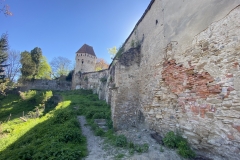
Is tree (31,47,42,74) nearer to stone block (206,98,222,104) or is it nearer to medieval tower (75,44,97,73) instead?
medieval tower (75,44,97,73)

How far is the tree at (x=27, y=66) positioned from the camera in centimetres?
2523

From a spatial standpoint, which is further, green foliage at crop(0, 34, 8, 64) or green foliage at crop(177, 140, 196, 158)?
green foliage at crop(0, 34, 8, 64)

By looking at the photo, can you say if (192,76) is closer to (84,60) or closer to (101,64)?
(84,60)

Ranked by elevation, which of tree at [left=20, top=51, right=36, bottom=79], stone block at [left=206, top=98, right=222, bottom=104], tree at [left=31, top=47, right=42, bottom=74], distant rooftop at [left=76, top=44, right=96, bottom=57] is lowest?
stone block at [left=206, top=98, right=222, bottom=104]

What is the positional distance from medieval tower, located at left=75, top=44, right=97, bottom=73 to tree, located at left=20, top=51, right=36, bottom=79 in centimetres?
857

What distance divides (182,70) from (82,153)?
4.79 meters

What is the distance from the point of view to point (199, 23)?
4.04 metres

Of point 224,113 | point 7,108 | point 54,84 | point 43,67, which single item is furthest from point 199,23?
point 43,67

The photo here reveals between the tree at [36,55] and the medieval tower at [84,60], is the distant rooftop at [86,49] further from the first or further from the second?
the tree at [36,55]

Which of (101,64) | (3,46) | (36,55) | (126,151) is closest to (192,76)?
(126,151)

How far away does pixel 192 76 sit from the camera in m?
4.17

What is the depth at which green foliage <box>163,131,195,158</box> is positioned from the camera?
3.84 m

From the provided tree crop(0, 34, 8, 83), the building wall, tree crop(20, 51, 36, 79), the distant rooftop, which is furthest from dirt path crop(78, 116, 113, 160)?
the distant rooftop

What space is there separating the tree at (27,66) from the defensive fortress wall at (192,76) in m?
25.3
